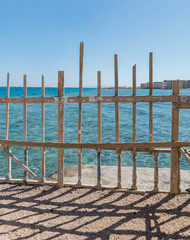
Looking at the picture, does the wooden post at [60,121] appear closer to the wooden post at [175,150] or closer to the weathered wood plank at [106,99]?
the weathered wood plank at [106,99]

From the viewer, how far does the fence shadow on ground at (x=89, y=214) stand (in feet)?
12.4

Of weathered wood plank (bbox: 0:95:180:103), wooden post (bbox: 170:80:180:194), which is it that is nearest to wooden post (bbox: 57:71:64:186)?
weathered wood plank (bbox: 0:95:180:103)

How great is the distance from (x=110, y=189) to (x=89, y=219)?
4.22 feet

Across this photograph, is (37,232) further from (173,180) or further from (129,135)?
(129,135)

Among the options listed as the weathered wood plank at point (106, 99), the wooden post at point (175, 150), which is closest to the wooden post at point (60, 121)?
the weathered wood plank at point (106, 99)

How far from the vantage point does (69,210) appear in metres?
4.54

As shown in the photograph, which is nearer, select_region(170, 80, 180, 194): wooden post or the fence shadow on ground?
the fence shadow on ground

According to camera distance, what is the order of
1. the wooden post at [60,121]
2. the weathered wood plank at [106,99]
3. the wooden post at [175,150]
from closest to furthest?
the weathered wood plank at [106,99] → the wooden post at [175,150] → the wooden post at [60,121]

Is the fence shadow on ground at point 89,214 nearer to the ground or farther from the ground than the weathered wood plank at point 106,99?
nearer to the ground

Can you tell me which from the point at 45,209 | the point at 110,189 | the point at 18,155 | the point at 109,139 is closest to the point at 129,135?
the point at 109,139

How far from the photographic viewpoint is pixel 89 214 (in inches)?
172

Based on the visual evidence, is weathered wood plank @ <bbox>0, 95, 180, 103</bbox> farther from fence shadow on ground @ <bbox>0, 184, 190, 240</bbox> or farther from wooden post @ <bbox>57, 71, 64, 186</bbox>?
fence shadow on ground @ <bbox>0, 184, 190, 240</bbox>

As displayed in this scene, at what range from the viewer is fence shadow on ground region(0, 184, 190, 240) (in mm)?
3766

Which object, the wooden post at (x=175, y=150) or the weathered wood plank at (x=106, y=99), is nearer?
A: the weathered wood plank at (x=106, y=99)
